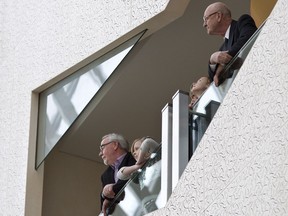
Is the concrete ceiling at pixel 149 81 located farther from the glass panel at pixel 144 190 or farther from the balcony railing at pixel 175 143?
the balcony railing at pixel 175 143

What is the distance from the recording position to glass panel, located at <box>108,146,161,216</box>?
7.33m

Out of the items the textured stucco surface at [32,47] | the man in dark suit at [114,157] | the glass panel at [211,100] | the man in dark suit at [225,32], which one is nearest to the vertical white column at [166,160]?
the glass panel at [211,100]

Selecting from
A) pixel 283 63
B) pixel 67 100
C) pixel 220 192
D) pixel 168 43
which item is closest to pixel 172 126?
pixel 220 192

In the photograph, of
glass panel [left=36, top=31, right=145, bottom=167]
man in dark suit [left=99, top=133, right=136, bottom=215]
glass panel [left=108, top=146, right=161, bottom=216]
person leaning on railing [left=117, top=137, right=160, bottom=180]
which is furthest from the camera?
glass panel [left=36, top=31, right=145, bottom=167]

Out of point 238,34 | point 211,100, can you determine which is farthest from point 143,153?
point 238,34

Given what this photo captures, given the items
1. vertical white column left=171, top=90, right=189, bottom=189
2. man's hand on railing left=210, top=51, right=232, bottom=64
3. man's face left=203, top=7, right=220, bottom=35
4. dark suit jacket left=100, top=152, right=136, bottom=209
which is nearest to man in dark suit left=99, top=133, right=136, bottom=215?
dark suit jacket left=100, top=152, right=136, bottom=209

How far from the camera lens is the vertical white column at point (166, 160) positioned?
23.4ft

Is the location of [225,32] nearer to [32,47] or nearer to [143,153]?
[143,153]

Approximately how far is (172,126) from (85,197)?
5.48 metres

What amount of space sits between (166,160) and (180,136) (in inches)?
9.9

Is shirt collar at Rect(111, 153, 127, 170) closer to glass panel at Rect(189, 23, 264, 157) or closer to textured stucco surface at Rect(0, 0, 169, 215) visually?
textured stucco surface at Rect(0, 0, 169, 215)

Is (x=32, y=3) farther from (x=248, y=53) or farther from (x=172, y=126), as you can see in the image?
(x=248, y=53)

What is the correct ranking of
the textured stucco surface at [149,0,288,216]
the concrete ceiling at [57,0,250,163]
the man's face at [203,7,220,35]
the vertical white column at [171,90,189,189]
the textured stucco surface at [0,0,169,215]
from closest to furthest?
the textured stucco surface at [149,0,288,216]
the vertical white column at [171,90,189,189]
the man's face at [203,7,220,35]
the textured stucco surface at [0,0,169,215]
the concrete ceiling at [57,0,250,163]

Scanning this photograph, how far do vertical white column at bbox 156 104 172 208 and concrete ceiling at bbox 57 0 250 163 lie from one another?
1.90 metres
